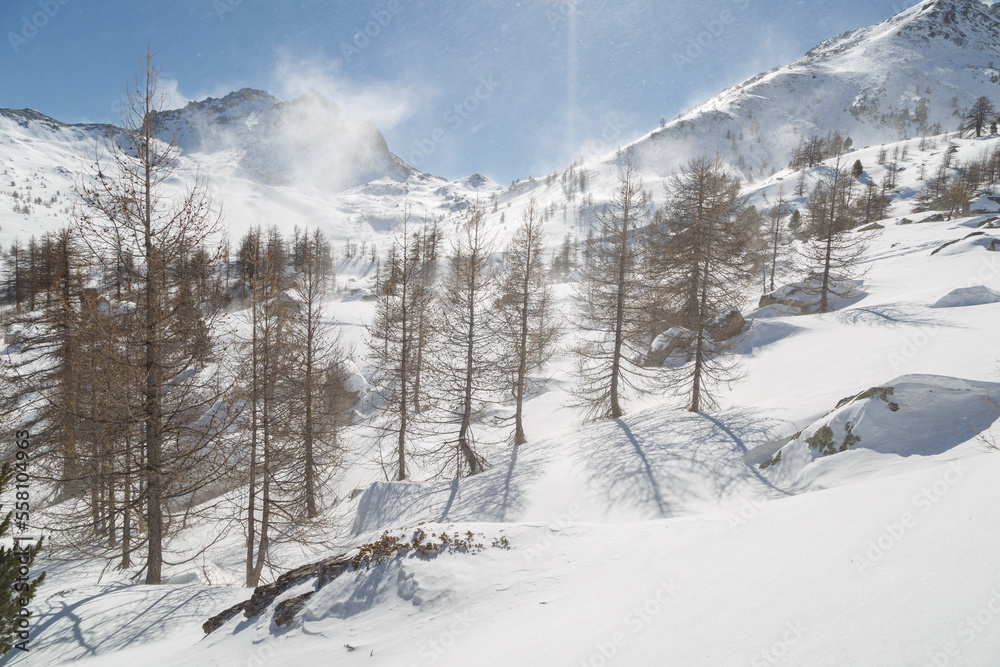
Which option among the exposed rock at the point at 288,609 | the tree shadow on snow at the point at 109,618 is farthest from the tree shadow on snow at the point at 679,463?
the tree shadow on snow at the point at 109,618

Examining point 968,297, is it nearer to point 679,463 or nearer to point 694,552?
point 679,463

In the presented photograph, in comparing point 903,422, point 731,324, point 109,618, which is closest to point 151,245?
point 109,618

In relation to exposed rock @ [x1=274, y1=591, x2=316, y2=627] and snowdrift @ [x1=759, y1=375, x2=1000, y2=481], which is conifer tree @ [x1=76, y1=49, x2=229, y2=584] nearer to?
exposed rock @ [x1=274, y1=591, x2=316, y2=627]

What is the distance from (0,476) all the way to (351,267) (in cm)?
11400

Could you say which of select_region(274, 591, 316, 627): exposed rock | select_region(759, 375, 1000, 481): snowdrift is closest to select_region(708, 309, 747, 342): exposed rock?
select_region(759, 375, 1000, 481): snowdrift

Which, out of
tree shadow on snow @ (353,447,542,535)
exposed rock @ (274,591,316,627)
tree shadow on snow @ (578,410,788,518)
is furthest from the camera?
tree shadow on snow @ (353,447,542,535)

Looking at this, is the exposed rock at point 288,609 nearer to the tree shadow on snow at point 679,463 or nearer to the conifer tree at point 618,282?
the tree shadow on snow at point 679,463

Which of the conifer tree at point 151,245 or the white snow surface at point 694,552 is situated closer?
the white snow surface at point 694,552

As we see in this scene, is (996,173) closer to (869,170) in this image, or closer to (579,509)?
(869,170)

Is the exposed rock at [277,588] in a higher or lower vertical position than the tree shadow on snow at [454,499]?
higher

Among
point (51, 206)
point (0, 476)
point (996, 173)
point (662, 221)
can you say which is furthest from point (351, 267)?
point (996, 173)

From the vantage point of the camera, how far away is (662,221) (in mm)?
17812

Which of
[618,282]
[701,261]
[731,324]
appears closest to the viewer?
[618,282]

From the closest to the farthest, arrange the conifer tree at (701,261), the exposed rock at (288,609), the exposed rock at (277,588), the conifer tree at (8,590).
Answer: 1. the conifer tree at (8,590)
2. the exposed rock at (288,609)
3. the exposed rock at (277,588)
4. the conifer tree at (701,261)
